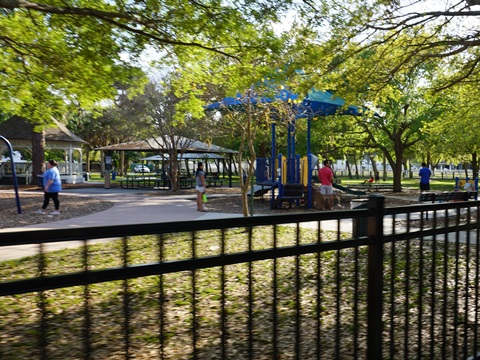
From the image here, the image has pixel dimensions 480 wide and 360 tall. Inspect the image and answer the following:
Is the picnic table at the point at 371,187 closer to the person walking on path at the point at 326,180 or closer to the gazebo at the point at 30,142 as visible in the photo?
the person walking on path at the point at 326,180

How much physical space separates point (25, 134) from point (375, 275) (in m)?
36.5

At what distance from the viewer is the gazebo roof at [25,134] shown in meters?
34.6

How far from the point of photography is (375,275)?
2.98m

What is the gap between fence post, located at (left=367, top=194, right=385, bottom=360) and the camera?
294 centimetres

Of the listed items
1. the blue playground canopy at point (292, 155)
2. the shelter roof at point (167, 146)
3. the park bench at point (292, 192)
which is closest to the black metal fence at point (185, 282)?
the blue playground canopy at point (292, 155)

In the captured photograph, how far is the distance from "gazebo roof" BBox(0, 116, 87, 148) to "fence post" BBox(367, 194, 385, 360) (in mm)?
35139

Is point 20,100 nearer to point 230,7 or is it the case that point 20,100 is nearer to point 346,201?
point 230,7

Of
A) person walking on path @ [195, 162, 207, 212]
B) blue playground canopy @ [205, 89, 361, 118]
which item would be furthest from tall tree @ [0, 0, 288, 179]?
person walking on path @ [195, 162, 207, 212]

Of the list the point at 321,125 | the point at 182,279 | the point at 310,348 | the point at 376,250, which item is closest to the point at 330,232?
the point at 376,250

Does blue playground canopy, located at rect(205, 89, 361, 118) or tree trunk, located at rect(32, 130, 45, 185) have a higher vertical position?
blue playground canopy, located at rect(205, 89, 361, 118)

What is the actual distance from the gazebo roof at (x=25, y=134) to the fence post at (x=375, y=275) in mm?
35139

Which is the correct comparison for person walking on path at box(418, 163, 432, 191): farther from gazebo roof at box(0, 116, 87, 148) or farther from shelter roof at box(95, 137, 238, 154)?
gazebo roof at box(0, 116, 87, 148)

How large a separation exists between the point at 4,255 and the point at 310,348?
117 inches

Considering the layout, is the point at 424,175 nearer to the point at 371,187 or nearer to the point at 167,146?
the point at 371,187
